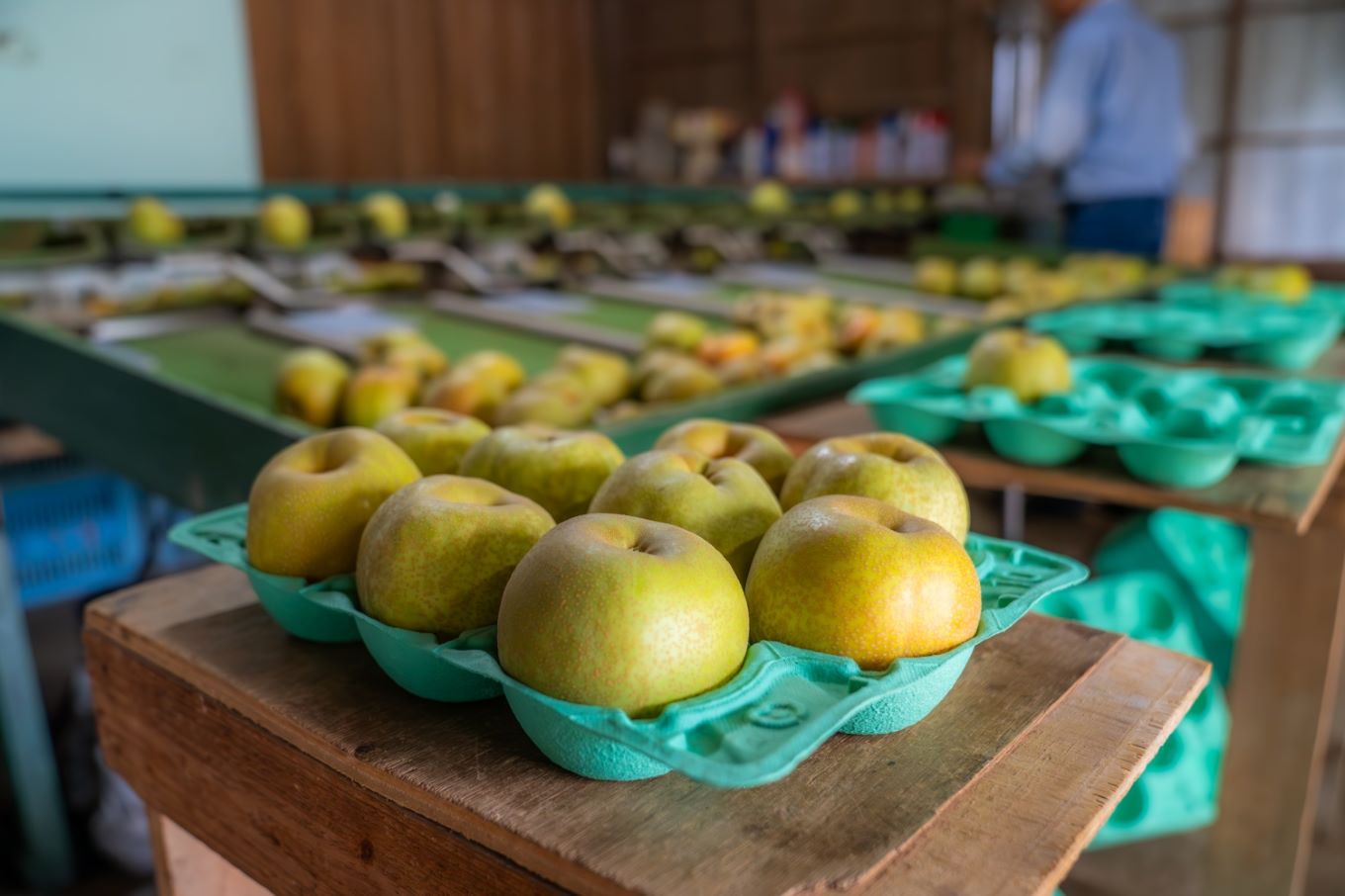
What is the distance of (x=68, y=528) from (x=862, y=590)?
7.01ft

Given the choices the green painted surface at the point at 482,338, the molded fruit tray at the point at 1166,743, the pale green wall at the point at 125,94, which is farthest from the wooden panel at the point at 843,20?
the molded fruit tray at the point at 1166,743

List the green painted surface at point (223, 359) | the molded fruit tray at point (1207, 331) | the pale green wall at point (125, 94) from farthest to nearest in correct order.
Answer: the pale green wall at point (125, 94), the molded fruit tray at point (1207, 331), the green painted surface at point (223, 359)

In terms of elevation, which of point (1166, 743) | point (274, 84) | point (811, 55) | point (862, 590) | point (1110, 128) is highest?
point (811, 55)

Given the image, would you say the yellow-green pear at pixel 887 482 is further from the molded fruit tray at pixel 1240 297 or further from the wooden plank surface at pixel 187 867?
the molded fruit tray at pixel 1240 297

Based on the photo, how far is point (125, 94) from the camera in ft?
16.3

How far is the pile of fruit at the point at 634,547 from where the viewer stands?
553 millimetres

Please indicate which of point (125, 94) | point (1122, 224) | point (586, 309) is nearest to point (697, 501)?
point (586, 309)

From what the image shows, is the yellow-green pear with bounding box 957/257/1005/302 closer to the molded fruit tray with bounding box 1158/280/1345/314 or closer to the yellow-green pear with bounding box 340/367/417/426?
the molded fruit tray with bounding box 1158/280/1345/314

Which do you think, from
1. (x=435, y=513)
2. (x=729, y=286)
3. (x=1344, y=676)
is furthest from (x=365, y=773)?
(x=1344, y=676)

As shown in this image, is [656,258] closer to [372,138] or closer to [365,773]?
[365,773]

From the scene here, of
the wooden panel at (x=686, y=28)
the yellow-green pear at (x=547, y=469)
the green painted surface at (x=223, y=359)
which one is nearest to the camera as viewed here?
the yellow-green pear at (x=547, y=469)

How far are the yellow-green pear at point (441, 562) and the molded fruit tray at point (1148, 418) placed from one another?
2.49ft

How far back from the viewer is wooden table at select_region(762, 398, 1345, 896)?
1.21 meters

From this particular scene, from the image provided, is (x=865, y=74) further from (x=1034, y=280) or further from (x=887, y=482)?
(x=887, y=482)
